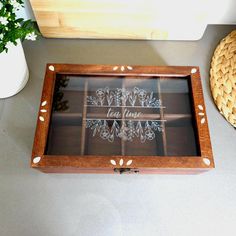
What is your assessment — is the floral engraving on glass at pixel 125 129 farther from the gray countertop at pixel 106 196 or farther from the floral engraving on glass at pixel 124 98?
the gray countertop at pixel 106 196

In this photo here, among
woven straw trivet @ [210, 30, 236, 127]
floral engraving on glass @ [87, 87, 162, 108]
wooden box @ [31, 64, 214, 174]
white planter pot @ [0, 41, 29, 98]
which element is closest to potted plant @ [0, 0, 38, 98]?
white planter pot @ [0, 41, 29, 98]

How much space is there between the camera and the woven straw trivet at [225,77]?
3.14ft

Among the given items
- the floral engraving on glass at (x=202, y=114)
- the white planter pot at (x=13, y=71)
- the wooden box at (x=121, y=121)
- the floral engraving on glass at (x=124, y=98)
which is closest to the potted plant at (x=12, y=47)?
the white planter pot at (x=13, y=71)

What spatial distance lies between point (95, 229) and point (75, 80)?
1.46ft

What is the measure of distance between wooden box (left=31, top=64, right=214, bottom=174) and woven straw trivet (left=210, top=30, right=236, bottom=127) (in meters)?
0.18

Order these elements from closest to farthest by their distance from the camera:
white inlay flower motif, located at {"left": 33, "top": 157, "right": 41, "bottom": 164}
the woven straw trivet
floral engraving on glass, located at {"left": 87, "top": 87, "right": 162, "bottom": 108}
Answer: white inlay flower motif, located at {"left": 33, "top": 157, "right": 41, "bottom": 164} < floral engraving on glass, located at {"left": 87, "top": 87, "right": 162, "bottom": 108} < the woven straw trivet

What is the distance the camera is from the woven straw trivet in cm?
96

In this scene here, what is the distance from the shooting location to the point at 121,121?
0.80 metres

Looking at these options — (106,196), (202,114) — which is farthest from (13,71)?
(202,114)

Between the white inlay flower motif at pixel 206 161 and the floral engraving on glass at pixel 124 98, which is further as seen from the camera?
the floral engraving on glass at pixel 124 98

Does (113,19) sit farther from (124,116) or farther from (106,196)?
(106,196)

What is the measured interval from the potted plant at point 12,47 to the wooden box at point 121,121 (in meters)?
0.12

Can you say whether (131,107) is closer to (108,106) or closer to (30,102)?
(108,106)

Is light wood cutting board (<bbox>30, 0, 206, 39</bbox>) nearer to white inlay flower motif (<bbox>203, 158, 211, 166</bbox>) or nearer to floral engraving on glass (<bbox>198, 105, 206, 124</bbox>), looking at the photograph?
floral engraving on glass (<bbox>198, 105, 206, 124</bbox>)
